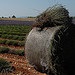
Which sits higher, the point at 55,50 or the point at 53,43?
the point at 53,43

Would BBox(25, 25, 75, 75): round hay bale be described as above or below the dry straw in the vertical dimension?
below

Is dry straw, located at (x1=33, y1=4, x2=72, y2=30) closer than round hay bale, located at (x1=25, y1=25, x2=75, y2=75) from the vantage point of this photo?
No

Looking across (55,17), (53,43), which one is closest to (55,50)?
(53,43)

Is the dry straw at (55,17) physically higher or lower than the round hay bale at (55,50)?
higher

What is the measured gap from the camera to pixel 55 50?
4.04 metres

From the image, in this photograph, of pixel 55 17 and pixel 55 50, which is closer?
pixel 55 50

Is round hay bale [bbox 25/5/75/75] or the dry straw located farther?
the dry straw

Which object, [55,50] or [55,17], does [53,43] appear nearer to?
[55,50]

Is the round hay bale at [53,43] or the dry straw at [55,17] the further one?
the dry straw at [55,17]

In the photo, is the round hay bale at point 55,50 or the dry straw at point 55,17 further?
the dry straw at point 55,17

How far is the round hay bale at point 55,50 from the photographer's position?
4066mm

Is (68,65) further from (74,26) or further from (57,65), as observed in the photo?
(74,26)

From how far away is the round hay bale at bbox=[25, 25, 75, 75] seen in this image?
407 centimetres

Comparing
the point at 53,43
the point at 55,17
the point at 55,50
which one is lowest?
the point at 55,50
